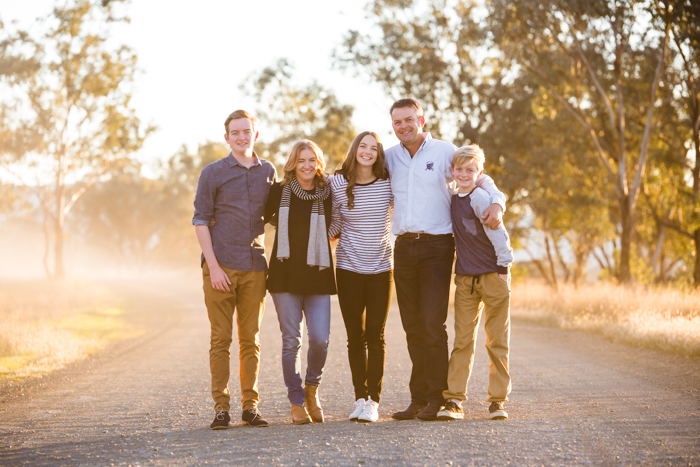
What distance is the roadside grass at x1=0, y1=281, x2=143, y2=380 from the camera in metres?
8.45

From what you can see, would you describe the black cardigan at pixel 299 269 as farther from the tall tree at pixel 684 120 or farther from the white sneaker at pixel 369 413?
the tall tree at pixel 684 120

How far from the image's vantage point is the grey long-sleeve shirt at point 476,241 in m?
4.74

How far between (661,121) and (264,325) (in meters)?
16.1

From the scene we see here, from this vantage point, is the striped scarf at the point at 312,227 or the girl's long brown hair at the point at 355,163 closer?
the striped scarf at the point at 312,227

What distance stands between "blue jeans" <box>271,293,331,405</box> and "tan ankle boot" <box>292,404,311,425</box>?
4cm

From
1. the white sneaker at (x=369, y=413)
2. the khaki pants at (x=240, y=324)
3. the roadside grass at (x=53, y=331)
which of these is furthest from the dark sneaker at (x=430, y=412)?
the roadside grass at (x=53, y=331)

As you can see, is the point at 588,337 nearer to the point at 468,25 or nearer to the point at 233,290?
the point at 233,290

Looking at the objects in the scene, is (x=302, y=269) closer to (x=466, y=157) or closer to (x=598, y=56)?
(x=466, y=157)

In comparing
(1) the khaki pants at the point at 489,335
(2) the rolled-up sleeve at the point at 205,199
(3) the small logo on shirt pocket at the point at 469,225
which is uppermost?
(2) the rolled-up sleeve at the point at 205,199

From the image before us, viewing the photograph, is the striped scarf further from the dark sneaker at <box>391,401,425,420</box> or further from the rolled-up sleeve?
the dark sneaker at <box>391,401,425,420</box>

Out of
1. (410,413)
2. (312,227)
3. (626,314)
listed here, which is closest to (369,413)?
(410,413)

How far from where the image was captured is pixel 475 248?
480 cm

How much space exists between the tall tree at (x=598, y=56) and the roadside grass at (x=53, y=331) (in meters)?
13.7

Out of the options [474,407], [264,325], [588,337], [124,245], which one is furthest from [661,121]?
[124,245]
